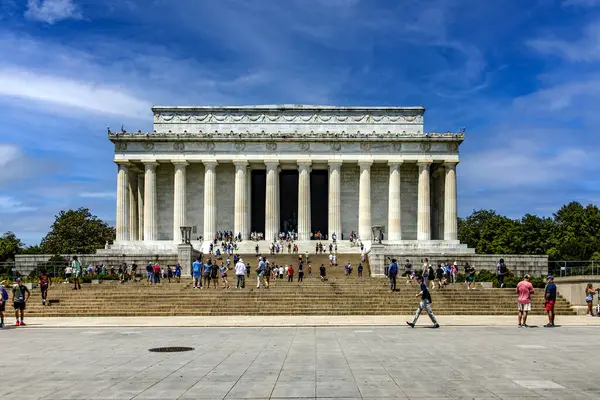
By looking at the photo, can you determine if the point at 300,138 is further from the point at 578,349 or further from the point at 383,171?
the point at 578,349

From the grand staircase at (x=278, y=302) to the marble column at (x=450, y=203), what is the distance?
109 ft

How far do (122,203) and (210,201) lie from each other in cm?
926

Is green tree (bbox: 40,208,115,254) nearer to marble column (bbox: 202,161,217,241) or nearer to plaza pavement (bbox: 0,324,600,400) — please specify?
marble column (bbox: 202,161,217,241)

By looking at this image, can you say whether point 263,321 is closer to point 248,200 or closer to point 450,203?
point 248,200

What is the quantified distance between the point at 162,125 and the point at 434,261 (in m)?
34.7

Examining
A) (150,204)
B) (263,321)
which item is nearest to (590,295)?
(263,321)

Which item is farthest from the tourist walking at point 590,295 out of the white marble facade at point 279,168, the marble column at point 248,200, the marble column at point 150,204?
the marble column at point 150,204

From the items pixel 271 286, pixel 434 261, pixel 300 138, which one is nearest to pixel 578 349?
pixel 271 286

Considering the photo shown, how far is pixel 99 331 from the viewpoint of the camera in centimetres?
2545

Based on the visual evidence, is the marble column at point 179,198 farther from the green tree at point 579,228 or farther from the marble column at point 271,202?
the green tree at point 579,228

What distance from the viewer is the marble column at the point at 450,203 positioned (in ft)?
242

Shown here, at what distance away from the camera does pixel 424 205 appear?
74.2 meters

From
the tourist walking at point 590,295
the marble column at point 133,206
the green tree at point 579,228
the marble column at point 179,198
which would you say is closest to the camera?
the tourist walking at point 590,295

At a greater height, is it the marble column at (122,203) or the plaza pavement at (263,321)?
the marble column at (122,203)
